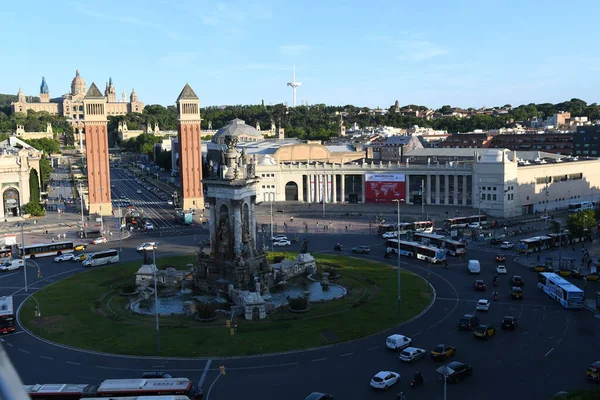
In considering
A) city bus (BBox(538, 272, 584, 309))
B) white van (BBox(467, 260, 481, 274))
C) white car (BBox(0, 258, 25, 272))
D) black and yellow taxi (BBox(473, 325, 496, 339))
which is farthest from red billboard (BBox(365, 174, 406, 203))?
black and yellow taxi (BBox(473, 325, 496, 339))

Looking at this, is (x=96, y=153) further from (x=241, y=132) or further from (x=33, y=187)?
(x=241, y=132)

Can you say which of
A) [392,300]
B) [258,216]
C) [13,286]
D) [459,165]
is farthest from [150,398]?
[459,165]

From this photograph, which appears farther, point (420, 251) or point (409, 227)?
point (409, 227)

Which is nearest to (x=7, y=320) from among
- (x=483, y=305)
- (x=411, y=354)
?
(x=411, y=354)

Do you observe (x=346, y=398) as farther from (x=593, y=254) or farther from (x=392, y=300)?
(x=593, y=254)

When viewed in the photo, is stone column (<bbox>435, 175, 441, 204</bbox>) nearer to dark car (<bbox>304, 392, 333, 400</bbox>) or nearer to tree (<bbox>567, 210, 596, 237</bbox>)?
tree (<bbox>567, 210, 596, 237</bbox>)

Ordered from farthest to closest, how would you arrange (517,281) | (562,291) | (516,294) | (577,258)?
1. (577,258)
2. (517,281)
3. (516,294)
4. (562,291)

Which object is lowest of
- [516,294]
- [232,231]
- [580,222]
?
[516,294]
